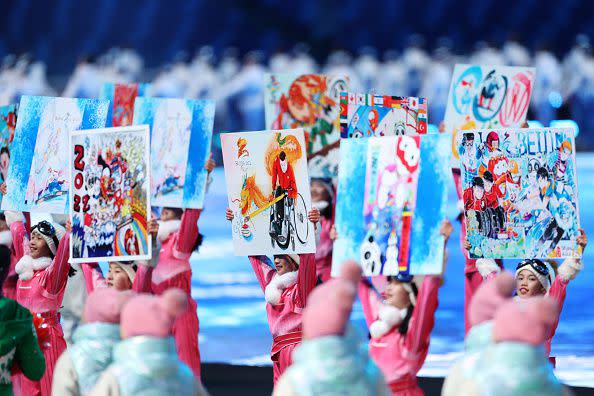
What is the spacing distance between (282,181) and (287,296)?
69 cm

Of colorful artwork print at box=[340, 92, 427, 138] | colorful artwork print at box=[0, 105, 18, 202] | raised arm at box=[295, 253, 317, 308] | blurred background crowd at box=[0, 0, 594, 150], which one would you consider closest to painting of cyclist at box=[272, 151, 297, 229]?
raised arm at box=[295, 253, 317, 308]

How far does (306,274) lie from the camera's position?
7.44 meters

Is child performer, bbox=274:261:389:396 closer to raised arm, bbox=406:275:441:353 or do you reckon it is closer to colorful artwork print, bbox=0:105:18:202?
raised arm, bbox=406:275:441:353

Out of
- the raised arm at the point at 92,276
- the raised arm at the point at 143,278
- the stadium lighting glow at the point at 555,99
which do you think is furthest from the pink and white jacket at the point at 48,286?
the stadium lighting glow at the point at 555,99

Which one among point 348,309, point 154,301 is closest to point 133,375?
point 154,301

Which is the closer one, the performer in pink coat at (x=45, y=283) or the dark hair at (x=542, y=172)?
the dark hair at (x=542, y=172)

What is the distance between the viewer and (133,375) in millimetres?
4887

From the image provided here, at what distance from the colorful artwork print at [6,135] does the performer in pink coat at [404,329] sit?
353 cm

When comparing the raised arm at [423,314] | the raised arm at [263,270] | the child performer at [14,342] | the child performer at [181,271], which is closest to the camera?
the child performer at [14,342]

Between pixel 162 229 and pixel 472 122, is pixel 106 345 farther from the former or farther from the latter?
pixel 472 122

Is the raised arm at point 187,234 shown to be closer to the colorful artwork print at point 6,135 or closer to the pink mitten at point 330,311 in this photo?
the colorful artwork print at point 6,135

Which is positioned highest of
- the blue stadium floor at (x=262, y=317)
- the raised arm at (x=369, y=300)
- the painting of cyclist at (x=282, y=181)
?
the painting of cyclist at (x=282, y=181)

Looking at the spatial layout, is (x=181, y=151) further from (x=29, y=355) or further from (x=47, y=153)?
(x=29, y=355)

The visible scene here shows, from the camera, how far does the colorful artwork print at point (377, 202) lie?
635 centimetres
